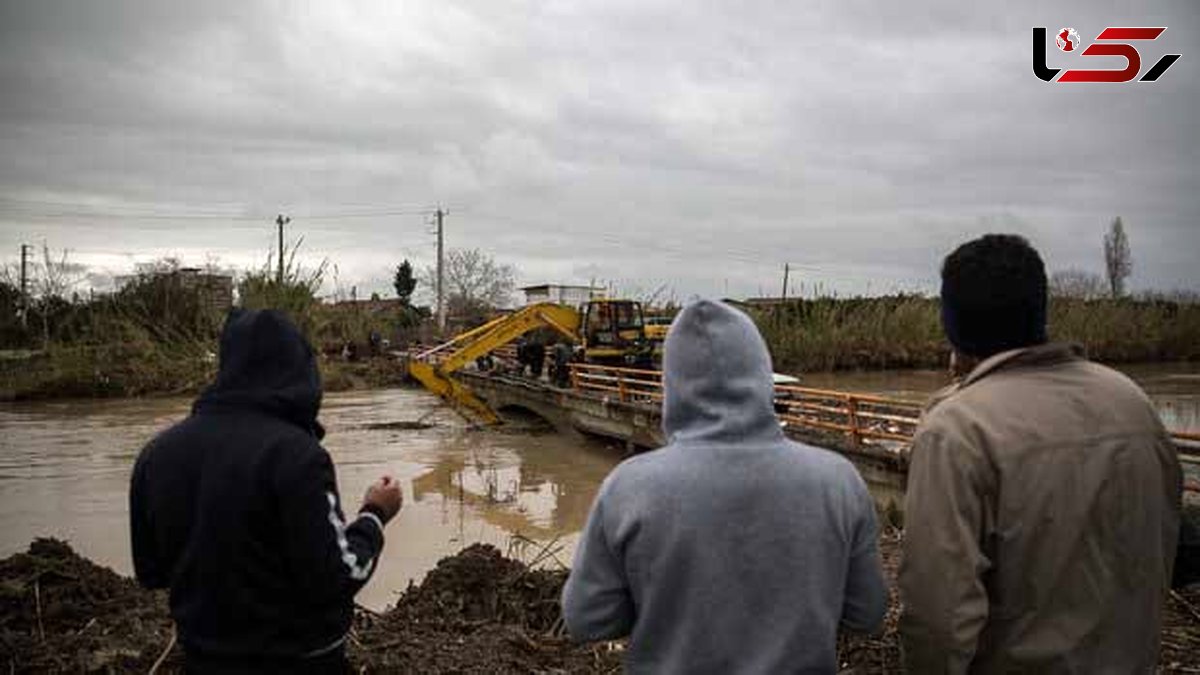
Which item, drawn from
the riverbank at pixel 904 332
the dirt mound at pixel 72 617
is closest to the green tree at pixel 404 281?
the riverbank at pixel 904 332

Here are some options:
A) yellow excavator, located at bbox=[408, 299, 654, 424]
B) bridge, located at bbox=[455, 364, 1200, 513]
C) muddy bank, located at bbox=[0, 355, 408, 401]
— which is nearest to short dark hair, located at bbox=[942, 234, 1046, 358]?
bridge, located at bbox=[455, 364, 1200, 513]

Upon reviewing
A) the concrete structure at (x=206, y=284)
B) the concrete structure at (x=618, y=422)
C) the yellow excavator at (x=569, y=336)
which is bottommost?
the concrete structure at (x=618, y=422)

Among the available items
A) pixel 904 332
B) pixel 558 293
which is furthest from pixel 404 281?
pixel 904 332

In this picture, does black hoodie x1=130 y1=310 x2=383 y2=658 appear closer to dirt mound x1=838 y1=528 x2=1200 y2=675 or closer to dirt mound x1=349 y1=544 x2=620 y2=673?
dirt mound x1=349 y1=544 x2=620 y2=673

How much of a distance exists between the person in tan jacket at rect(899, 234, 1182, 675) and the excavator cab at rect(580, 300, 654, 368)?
Result: 57.2ft

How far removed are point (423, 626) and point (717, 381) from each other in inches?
146

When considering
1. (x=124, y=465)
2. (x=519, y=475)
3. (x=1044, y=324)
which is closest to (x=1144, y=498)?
(x=1044, y=324)

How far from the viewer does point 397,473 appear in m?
15.6

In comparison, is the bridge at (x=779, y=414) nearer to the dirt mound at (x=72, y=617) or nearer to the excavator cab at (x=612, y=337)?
the excavator cab at (x=612, y=337)

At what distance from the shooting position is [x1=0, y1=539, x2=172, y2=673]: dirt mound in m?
4.22

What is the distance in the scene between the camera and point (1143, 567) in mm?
1803

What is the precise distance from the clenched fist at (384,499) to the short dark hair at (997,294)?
1.54 m

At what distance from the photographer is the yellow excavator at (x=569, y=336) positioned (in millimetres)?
19391

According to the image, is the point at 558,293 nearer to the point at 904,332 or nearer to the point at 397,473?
the point at 904,332
